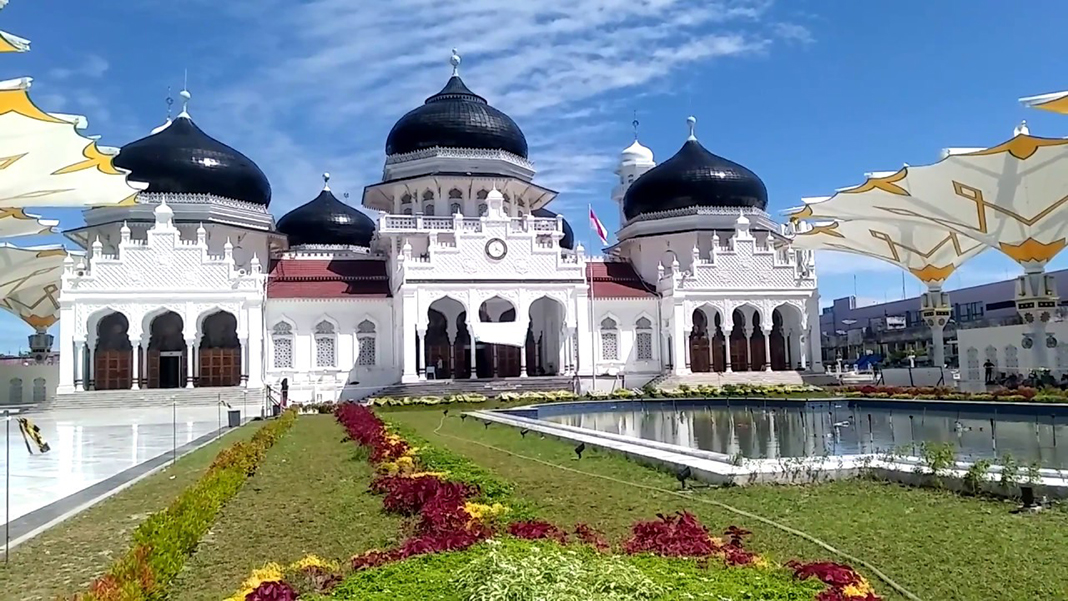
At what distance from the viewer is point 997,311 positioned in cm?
6059

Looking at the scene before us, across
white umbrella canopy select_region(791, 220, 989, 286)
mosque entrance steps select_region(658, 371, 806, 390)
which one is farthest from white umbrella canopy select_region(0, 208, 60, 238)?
white umbrella canopy select_region(791, 220, 989, 286)

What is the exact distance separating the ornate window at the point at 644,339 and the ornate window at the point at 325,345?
12.6 metres

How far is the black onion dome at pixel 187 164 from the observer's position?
34.1 metres

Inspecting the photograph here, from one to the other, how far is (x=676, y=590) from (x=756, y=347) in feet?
112

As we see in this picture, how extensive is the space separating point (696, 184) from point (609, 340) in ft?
30.5

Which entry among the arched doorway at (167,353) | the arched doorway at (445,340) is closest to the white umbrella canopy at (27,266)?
the arched doorway at (167,353)

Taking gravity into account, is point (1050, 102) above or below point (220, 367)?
above

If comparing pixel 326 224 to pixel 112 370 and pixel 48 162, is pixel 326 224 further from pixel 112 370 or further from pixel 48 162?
pixel 48 162

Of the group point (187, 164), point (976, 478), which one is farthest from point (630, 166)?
point (976, 478)

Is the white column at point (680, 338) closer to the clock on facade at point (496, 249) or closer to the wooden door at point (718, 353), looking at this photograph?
the wooden door at point (718, 353)

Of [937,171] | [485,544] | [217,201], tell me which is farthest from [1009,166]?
[217,201]

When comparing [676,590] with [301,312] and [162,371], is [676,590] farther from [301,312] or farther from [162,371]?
[162,371]

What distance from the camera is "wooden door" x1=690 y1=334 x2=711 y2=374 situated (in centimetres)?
3600

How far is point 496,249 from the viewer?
108 ft
